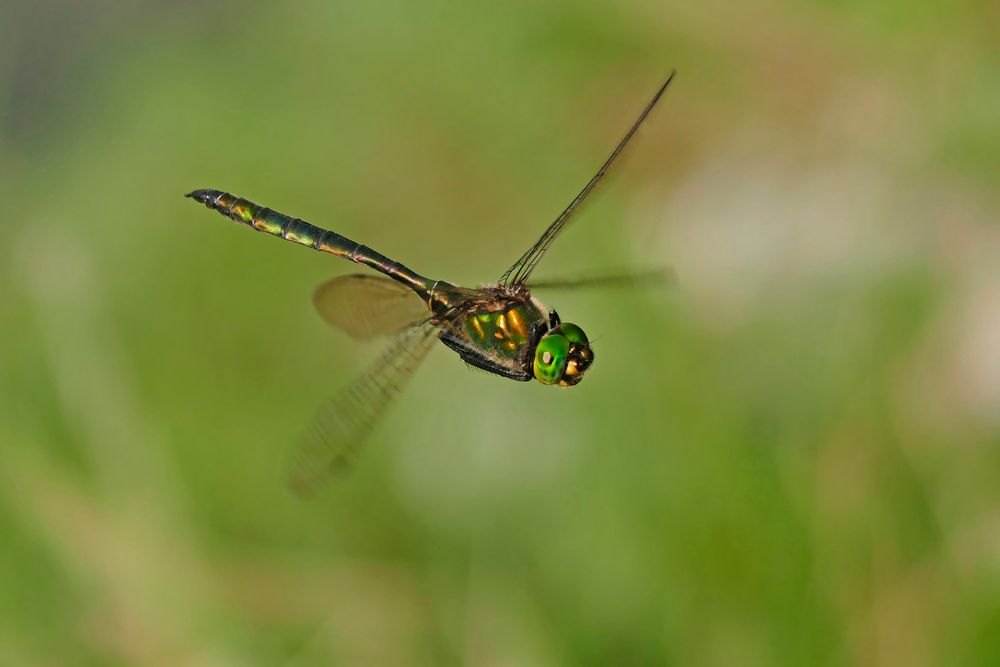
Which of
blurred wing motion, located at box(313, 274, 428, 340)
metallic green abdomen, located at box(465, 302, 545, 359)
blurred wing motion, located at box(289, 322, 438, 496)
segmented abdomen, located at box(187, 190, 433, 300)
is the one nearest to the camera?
blurred wing motion, located at box(289, 322, 438, 496)

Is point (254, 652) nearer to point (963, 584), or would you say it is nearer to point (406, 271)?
point (406, 271)

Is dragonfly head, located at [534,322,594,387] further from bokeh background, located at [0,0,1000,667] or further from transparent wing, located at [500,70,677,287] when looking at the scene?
bokeh background, located at [0,0,1000,667]

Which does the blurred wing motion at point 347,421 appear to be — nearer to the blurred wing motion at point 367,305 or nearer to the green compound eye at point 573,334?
the blurred wing motion at point 367,305

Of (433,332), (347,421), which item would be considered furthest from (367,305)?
(347,421)

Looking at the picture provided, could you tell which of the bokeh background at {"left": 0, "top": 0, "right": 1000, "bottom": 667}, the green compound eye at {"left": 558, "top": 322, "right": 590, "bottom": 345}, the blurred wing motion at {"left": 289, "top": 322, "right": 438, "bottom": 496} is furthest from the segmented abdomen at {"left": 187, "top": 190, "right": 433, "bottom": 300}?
the bokeh background at {"left": 0, "top": 0, "right": 1000, "bottom": 667}

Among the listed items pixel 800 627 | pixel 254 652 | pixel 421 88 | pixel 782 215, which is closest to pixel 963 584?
pixel 800 627

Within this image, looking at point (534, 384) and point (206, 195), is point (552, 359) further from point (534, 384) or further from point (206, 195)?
point (534, 384)

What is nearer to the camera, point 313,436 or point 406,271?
point 313,436
